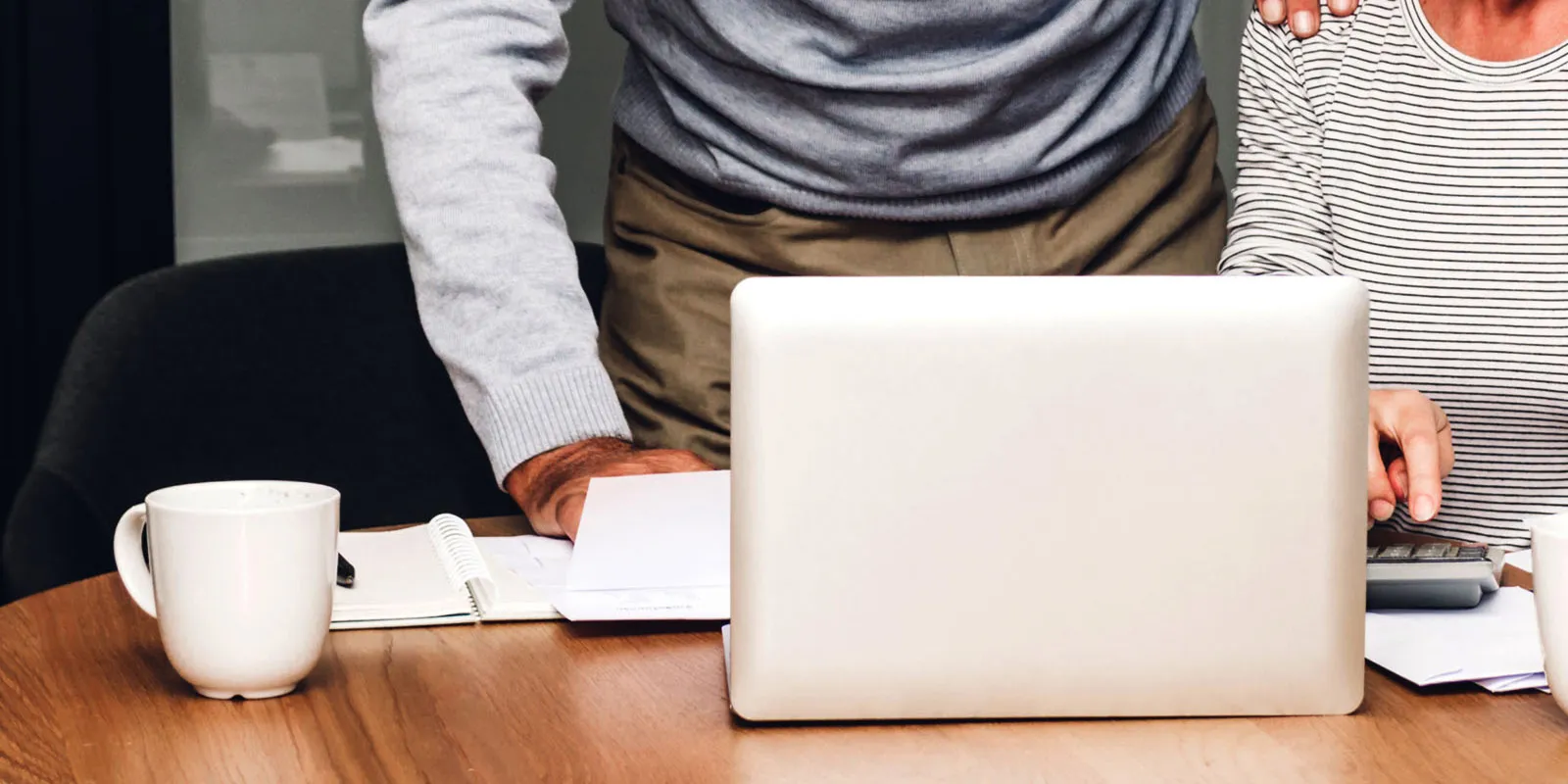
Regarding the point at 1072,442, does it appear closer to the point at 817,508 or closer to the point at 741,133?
the point at 817,508

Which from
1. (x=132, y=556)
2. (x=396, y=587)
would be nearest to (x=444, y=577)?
(x=396, y=587)

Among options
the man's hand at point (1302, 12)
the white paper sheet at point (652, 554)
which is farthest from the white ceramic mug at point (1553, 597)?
the man's hand at point (1302, 12)

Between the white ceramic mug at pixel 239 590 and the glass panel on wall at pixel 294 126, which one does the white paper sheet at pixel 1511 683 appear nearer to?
the white ceramic mug at pixel 239 590

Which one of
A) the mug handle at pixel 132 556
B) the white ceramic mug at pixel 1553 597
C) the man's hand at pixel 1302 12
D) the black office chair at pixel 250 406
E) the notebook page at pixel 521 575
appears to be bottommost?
the black office chair at pixel 250 406

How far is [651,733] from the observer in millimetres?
650

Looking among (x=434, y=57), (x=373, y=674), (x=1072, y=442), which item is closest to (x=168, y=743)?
(x=373, y=674)

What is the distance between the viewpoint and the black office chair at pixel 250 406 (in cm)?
119

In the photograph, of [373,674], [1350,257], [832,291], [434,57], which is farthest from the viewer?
[1350,257]

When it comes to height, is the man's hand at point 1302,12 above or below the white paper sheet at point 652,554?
above

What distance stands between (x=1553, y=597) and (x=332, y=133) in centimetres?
161

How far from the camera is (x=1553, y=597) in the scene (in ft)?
2.15

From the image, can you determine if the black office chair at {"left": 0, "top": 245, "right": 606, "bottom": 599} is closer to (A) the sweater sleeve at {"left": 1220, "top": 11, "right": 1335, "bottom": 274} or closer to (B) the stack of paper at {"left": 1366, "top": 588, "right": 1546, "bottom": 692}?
(A) the sweater sleeve at {"left": 1220, "top": 11, "right": 1335, "bottom": 274}

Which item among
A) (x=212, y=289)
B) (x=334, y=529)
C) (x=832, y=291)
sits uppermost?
(x=832, y=291)

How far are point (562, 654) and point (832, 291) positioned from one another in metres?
0.26
